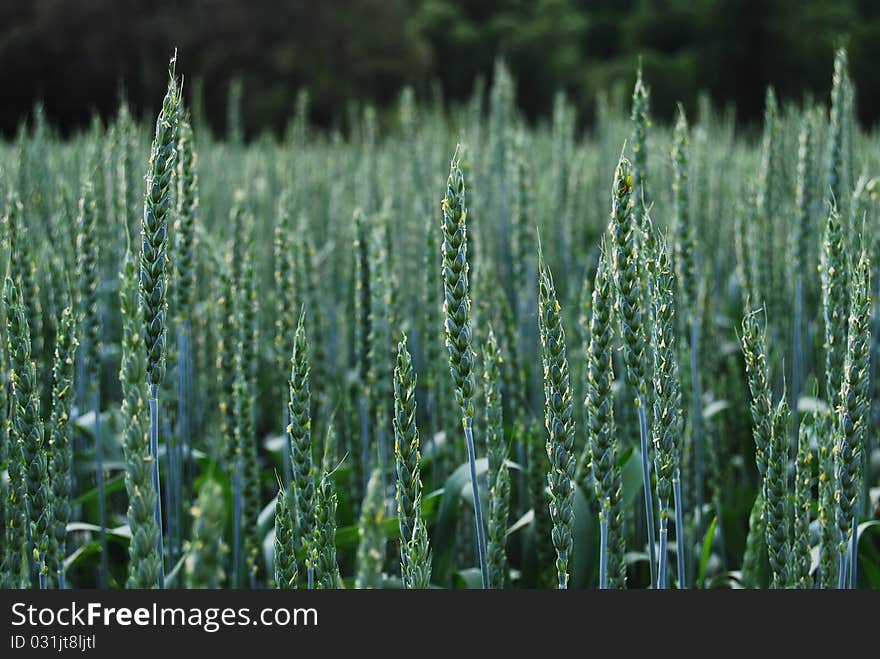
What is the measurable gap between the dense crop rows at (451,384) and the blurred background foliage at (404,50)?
10836mm

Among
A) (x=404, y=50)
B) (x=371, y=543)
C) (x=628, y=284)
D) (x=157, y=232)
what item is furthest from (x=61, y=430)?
(x=404, y=50)

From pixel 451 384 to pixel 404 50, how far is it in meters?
19.2

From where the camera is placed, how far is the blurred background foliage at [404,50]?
646 inches

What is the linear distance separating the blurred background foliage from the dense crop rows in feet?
35.6

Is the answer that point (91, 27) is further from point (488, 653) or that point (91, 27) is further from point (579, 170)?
point (488, 653)

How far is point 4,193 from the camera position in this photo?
82.6 inches

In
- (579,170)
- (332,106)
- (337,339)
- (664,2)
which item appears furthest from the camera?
(664,2)

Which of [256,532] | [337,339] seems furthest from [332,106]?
[256,532]

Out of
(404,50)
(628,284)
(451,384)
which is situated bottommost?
(451,384)

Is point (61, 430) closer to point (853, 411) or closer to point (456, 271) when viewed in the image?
point (456, 271)

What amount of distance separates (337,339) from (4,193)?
111 cm

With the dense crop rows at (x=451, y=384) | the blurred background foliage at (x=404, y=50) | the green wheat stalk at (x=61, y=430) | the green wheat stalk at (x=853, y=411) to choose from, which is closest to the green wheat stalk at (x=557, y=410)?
the dense crop rows at (x=451, y=384)

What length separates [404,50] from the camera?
792 inches

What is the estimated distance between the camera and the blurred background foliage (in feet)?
53.8
